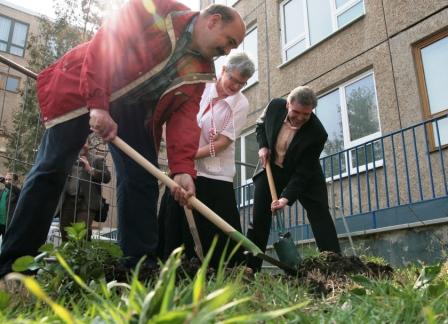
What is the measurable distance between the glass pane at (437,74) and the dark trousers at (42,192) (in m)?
5.82

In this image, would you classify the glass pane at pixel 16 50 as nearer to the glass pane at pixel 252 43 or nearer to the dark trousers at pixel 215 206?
the glass pane at pixel 252 43

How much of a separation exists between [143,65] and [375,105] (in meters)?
6.01

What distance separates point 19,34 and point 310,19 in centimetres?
1857

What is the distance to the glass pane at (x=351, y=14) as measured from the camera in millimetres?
8289

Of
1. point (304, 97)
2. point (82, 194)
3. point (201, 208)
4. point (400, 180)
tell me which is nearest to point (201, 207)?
point (201, 208)

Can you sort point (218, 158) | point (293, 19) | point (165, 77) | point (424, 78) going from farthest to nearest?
point (293, 19)
point (424, 78)
point (218, 158)
point (165, 77)

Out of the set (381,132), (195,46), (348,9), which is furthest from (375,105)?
(195,46)

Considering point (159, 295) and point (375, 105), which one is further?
point (375, 105)

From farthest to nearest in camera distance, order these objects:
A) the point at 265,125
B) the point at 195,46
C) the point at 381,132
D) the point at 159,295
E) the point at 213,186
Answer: the point at 381,132 < the point at 265,125 < the point at 213,186 < the point at 195,46 < the point at 159,295

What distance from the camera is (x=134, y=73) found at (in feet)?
8.02

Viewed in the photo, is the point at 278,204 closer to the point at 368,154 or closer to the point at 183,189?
the point at 183,189

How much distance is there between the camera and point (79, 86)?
90.4 inches

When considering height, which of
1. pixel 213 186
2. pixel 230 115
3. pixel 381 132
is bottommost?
pixel 213 186

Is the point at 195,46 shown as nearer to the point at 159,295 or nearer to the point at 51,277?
the point at 51,277
